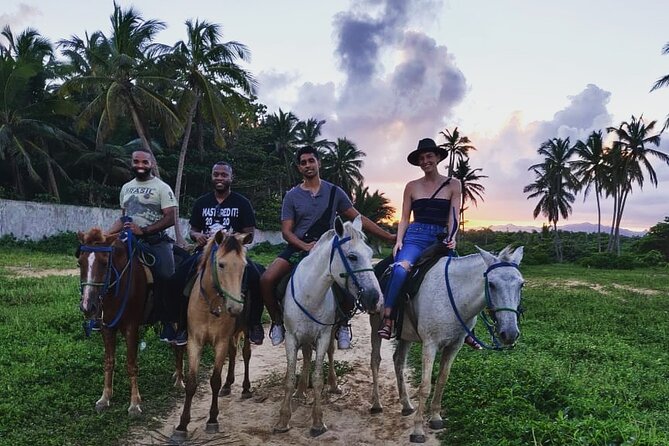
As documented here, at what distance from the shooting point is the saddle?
500cm

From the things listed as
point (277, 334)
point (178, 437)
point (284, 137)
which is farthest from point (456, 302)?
point (284, 137)

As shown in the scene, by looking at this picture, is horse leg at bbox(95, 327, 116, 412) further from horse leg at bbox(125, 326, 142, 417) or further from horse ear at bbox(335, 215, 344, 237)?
horse ear at bbox(335, 215, 344, 237)

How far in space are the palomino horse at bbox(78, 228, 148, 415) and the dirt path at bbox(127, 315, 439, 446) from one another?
0.71 metres

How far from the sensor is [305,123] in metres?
48.7

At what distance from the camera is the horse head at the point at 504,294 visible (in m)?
4.04

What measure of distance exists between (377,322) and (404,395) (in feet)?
2.91

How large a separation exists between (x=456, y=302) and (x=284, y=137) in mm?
40952

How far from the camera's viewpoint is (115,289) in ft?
16.5

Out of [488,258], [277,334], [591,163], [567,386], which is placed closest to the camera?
[488,258]

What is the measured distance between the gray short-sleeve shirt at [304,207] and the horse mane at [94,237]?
6.21 feet

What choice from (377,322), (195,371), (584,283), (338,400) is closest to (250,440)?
(195,371)

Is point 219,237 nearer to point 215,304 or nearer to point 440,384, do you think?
point 215,304

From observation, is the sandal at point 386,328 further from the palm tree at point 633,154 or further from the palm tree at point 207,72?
the palm tree at point 633,154

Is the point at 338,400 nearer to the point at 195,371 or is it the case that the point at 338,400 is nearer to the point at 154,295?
the point at 195,371
